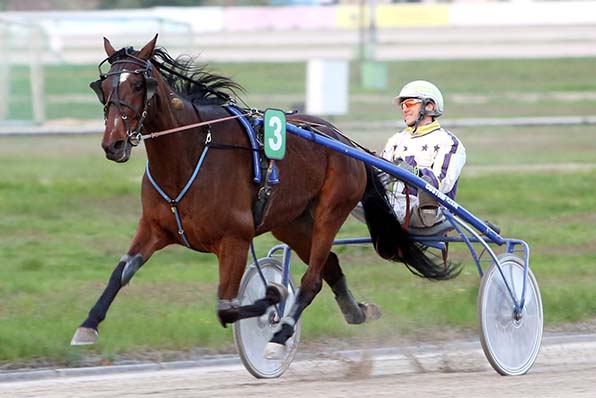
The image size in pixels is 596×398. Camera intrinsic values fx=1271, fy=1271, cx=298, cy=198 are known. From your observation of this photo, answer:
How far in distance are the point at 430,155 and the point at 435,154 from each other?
1.2 inches

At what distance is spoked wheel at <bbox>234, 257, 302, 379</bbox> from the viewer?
20.6 feet

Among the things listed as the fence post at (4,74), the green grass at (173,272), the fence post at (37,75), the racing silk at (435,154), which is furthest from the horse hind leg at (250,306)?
the fence post at (37,75)

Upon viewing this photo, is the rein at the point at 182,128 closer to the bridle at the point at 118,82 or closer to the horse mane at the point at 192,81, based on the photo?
the bridle at the point at 118,82

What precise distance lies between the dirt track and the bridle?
1198mm

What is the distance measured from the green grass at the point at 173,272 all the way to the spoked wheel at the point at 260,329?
747 millimetres

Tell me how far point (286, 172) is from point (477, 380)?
1.42m

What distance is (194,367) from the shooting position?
677 cm

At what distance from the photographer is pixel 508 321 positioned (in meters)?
6.78

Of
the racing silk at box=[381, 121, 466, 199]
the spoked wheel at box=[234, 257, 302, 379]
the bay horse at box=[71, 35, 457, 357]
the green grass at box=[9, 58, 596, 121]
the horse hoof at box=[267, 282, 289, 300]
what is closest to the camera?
the bay horse at box=[71, 35, 457, 357]

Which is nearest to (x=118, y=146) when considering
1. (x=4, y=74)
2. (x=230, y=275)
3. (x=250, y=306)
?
(x=230, y=275)

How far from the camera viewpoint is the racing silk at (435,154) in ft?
22.0

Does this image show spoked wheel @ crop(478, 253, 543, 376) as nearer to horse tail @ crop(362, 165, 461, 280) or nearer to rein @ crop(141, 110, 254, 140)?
horse tail @ crop(362, 165, 461, 280)

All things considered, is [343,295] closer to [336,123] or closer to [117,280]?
[117,280]

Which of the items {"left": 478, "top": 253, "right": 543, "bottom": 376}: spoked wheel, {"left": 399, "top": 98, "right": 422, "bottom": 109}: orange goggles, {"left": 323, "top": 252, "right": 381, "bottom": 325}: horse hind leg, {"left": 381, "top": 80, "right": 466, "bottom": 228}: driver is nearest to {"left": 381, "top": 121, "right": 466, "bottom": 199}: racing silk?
{"left": 381, "top": 80, "right": 466, "bottom": 228}: driver
